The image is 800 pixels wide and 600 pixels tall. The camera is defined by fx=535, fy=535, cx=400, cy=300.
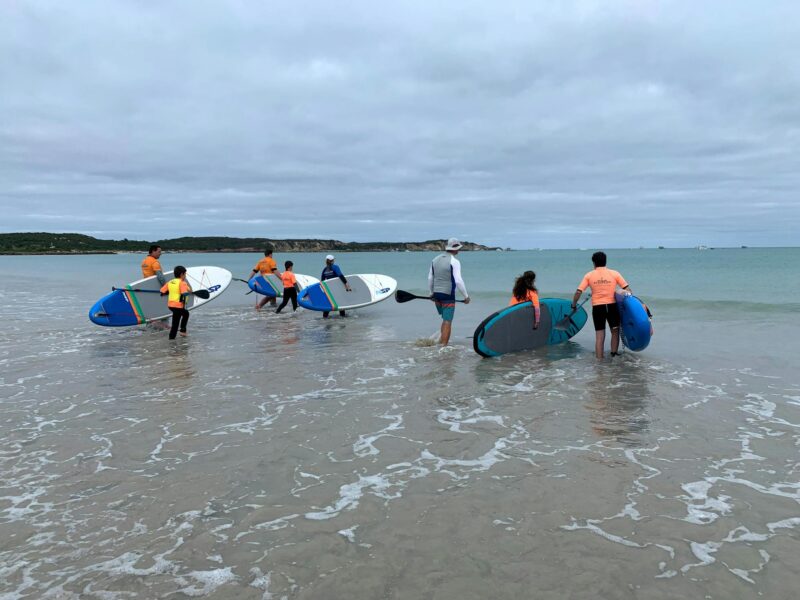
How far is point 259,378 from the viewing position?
7.89 m

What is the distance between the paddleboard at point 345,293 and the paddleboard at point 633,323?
8.81 metres

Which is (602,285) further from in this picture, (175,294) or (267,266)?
(267,266)

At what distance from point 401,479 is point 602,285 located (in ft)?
19.7

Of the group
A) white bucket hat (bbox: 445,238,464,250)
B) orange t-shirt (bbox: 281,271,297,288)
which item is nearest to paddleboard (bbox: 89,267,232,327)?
orange t-shirt (bbox: 281,271,297,288)

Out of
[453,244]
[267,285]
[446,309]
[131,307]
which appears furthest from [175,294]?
[267,285]

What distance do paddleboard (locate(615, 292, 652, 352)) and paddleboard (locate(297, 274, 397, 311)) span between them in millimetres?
8809

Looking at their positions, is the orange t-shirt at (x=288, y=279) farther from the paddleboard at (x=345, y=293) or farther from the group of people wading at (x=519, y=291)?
the group of people wading at (x=519, y=291)

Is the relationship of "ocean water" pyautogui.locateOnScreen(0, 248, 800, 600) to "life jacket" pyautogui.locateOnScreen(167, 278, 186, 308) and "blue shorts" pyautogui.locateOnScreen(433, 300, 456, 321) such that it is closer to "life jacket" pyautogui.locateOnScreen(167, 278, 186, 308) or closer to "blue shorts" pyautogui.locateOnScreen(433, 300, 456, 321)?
"blue shorts" pyautogui.locateOnScreen(433, 300, 456, 321)

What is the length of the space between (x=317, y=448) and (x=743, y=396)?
5.42 meters

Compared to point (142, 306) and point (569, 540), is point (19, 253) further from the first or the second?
point (569, 540)

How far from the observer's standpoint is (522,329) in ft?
32.3

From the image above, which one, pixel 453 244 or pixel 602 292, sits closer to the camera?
pixel 602 292

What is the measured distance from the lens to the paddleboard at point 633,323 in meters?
9.11

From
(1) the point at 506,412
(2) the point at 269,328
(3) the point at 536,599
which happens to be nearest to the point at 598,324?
(1) the point at 506,412
